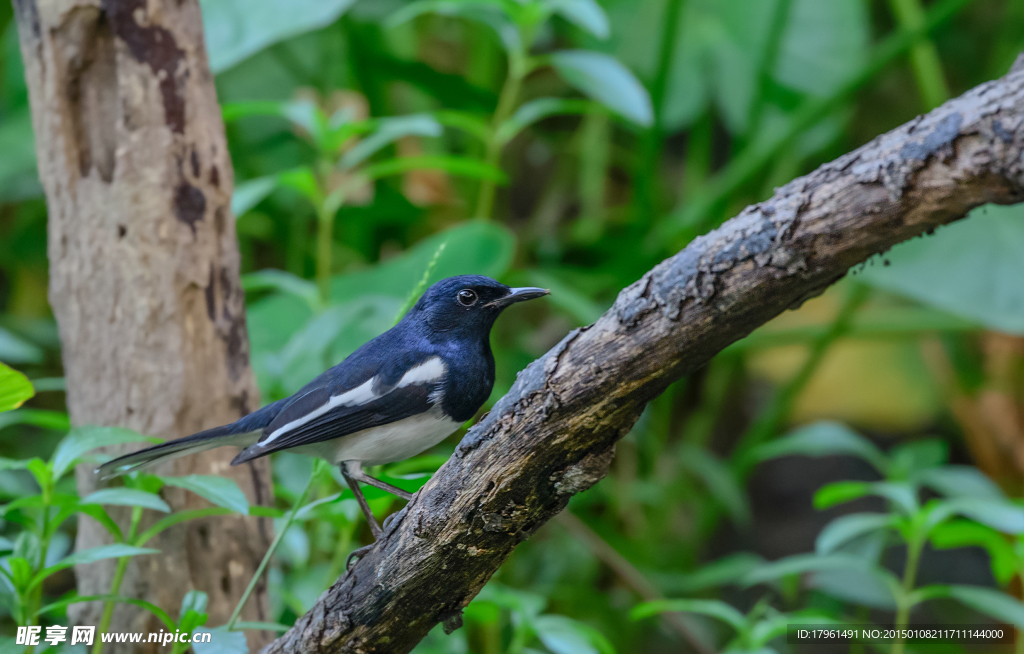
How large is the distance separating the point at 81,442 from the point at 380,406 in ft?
1.38

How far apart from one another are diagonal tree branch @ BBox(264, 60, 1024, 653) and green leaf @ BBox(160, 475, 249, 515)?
0.19 metres

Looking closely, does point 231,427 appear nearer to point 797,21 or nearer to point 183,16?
point 183,16

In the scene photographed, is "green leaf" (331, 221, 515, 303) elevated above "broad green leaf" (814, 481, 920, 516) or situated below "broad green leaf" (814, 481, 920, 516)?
above

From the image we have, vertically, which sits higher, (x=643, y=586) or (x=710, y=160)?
(x=710, y=160)

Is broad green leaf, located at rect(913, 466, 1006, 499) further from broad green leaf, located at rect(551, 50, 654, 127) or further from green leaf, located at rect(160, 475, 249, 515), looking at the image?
green leaf, located at rect(160, 475, 249, 515)

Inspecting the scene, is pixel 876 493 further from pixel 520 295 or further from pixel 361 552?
pixel 361 552

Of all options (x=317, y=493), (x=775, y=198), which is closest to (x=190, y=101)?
(x=317, y=493)

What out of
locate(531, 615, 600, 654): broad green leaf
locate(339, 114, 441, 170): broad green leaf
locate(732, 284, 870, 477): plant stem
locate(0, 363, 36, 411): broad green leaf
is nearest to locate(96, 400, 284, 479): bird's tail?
locate(0, 363, 36, 411): broad green leaf

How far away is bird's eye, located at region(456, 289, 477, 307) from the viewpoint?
4.15ft

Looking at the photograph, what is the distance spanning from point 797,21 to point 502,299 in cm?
240

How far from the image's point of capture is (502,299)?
1.25 metres

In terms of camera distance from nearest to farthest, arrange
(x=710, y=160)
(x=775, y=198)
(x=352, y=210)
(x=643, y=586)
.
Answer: (x=775, y=198), (x=643, y=586), (x=352, y=210), (x=710, y=160)

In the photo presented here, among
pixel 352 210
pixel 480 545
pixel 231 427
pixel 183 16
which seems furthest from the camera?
pixel 352 210

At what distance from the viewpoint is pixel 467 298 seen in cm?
127
